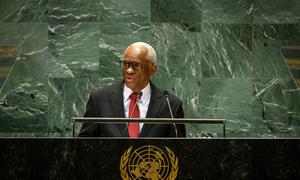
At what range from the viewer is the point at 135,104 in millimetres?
4812

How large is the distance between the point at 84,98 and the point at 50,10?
0.99 metres

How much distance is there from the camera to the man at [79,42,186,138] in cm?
470

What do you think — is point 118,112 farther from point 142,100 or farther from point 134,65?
point 134,65

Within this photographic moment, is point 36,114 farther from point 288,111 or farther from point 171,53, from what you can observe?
point 288,111

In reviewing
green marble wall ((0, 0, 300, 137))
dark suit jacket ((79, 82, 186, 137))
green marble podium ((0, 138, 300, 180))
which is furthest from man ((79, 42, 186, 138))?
green marble wall ((0, 0, 300, 137))

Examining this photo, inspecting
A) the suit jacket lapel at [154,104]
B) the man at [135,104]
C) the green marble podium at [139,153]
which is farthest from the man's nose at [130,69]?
the green marble podium at [139,153]

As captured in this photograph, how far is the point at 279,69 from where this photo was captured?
22.1ft

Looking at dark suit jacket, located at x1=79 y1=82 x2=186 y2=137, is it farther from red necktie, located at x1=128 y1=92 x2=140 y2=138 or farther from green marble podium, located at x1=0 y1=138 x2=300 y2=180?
→ green marble podium, located at x1=0 y1=138 x2=300 y2=180

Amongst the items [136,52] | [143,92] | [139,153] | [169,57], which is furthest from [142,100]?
[169,57]

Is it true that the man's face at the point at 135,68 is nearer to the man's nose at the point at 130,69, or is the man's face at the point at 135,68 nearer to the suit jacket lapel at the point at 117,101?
the man's nose at the point at 130,69

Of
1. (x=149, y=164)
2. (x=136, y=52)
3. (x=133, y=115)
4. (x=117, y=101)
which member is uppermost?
(x=136, y=52)

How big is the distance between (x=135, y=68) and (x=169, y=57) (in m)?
1.67

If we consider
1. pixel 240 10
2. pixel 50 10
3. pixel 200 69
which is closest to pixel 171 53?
pixel 200 69

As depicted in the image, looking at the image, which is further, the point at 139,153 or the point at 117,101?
the point at 117,101
